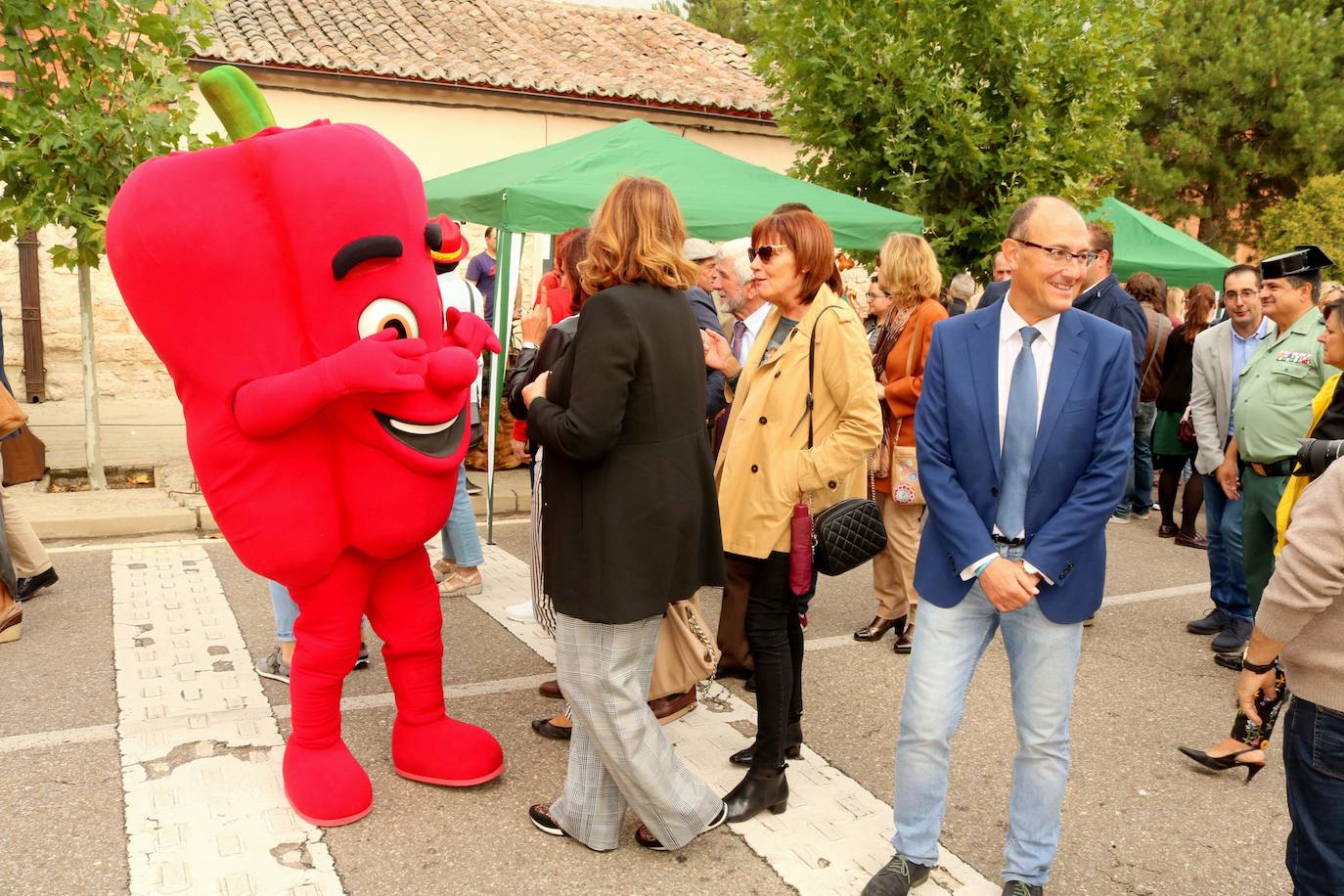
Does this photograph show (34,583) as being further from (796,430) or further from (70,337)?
(70,337)

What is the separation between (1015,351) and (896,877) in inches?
60.1

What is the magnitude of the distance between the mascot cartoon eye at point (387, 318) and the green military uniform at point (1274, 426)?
3.83 m

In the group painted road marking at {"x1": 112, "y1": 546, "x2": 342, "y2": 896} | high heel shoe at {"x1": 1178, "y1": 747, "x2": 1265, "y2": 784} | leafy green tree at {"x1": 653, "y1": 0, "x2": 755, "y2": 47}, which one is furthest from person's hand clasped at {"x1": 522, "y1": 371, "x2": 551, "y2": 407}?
leafy green tree at {"x1": 653, "y1": 0, "x2": 755, "y2": 47}

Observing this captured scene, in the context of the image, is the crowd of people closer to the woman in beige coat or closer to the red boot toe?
the woman in beige coat

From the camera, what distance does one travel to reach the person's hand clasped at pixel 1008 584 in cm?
270

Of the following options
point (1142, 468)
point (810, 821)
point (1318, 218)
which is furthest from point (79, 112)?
point (1318, 218)

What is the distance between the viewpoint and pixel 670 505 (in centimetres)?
299

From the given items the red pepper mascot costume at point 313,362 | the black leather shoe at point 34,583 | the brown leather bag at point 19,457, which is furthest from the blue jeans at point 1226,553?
the brown leather bag at point 19,457

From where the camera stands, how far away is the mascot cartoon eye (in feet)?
10.1

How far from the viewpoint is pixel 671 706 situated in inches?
166

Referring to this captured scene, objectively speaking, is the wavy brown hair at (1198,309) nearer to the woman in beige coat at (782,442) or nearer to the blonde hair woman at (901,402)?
the blonde hair woman at (901,402)

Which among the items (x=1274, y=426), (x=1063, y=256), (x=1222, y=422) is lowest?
(x=1222, y=422)

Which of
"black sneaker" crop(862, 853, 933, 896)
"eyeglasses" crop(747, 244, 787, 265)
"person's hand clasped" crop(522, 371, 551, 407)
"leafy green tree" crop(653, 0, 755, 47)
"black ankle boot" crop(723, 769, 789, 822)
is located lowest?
"black ankle boot" crop(723, 769, 789, 822)

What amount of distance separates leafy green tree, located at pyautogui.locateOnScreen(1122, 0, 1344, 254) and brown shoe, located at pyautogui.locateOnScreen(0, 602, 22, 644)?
76.2 ft
